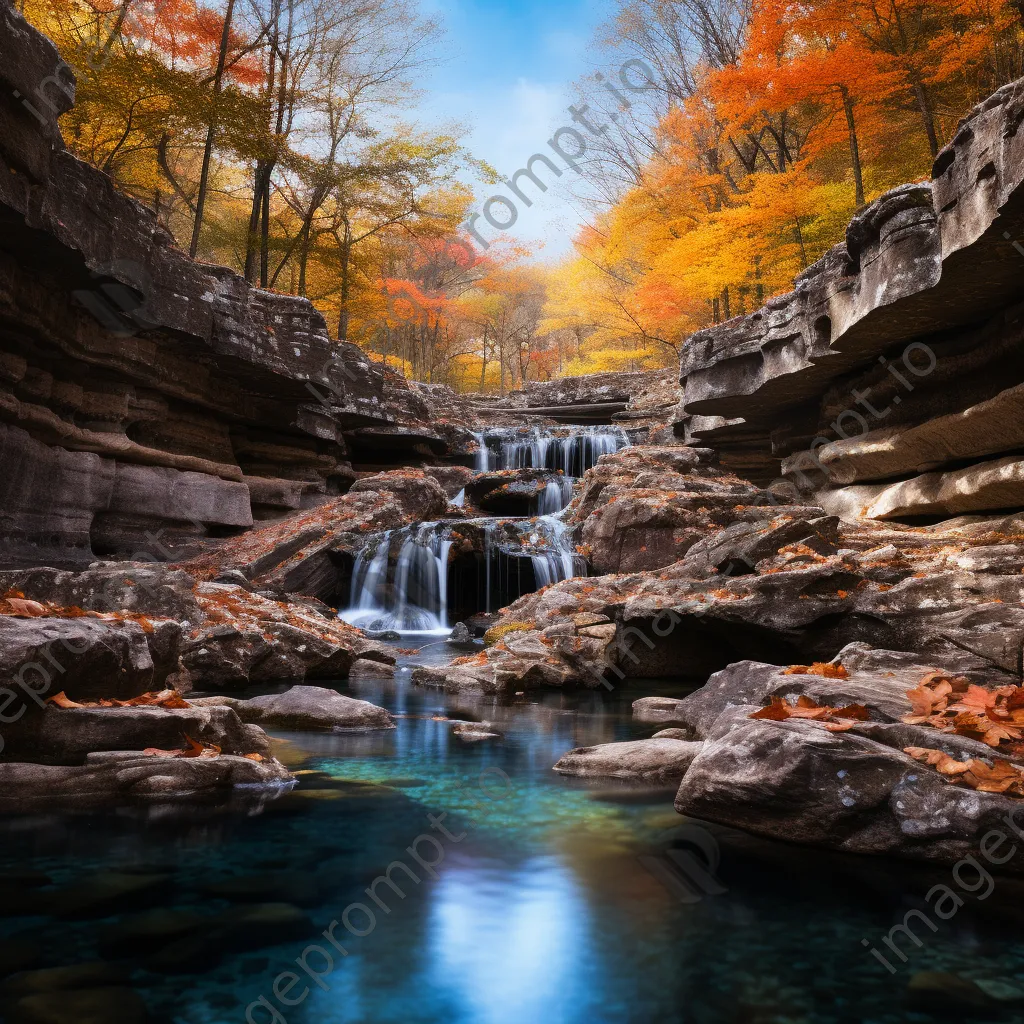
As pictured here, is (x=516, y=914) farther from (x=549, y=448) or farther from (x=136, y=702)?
(x=549, y=448)

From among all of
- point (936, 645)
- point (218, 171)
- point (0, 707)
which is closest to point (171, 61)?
point (218, 171)

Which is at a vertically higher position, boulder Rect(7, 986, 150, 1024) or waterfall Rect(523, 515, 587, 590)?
waterfall Rect(523, 515, 587, 590)

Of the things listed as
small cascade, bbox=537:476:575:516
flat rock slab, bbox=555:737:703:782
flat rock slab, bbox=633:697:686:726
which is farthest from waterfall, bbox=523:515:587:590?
flat rock slab, bbox=555:737:703:782

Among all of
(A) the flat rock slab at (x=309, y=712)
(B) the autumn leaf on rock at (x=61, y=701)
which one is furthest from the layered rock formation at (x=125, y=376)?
(B) the autumn leaf on rock at (x=61, y=701)

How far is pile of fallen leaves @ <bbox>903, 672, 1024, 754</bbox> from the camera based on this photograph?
3.40 metres

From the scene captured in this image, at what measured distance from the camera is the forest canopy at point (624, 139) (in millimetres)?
14625

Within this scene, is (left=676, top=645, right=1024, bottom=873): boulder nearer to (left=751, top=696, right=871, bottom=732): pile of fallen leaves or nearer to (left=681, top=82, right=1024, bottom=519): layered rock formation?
(left=751, top=696, right=871, bottom=732): pile of fallen leaves

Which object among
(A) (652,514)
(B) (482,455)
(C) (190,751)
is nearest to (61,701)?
Result: (C) (190,751)

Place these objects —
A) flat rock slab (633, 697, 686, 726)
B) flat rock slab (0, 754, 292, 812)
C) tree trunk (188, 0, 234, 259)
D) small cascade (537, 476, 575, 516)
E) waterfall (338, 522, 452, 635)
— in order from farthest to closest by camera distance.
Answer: small cascade (537, 476, 575, 516) < tree trunk (188, 0, 234, 259) < waterfall (338, 522, 452, 635) < flat rock slab (633, 697, 686, 726) < flat rock slab (0, 754, 292, 812)

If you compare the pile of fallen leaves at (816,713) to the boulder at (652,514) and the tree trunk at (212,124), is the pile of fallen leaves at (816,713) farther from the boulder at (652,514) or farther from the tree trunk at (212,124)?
the tree trunk at (212,124)

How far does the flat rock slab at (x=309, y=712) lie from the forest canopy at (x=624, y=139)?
13.6 meters

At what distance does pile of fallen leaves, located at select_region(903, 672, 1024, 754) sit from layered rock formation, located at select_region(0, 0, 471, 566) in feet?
31.1

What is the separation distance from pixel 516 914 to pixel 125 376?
42.4 feet

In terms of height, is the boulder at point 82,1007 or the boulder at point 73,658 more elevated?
the boulder at point 73,658
